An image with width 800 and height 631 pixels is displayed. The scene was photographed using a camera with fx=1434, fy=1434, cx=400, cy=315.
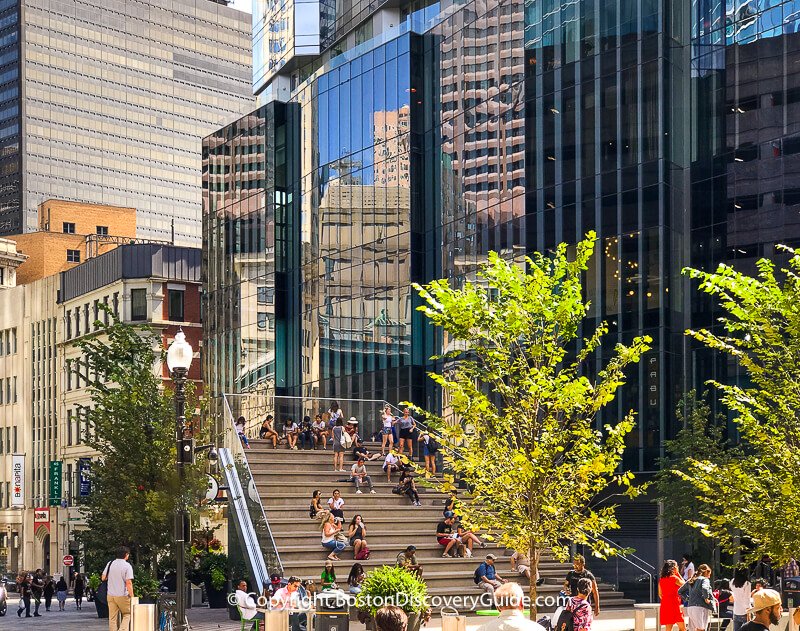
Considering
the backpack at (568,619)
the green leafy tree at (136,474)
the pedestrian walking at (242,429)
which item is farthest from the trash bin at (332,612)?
the green leafy tree at (136,474)

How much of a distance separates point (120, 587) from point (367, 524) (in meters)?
8.47

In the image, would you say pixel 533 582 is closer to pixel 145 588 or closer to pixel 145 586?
pixel 145 588

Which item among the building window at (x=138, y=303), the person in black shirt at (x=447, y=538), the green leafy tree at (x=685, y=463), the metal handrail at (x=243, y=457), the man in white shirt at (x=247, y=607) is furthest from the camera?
the building window at (x=138, y=303)

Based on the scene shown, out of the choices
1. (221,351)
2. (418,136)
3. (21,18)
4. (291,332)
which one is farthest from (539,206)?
(21,18)

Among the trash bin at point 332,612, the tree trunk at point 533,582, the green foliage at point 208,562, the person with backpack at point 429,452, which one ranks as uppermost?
the person with backpack at point 429,452

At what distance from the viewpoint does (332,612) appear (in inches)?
1030

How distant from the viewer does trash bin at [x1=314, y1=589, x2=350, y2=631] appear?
26.0 metres

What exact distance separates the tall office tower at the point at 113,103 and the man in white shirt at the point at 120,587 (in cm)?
14575

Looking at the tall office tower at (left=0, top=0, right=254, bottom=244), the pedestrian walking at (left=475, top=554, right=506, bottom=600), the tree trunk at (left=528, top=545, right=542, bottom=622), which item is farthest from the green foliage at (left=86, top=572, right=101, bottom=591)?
the tall office tower at (left=0, top=0, right=254, bottom=244)

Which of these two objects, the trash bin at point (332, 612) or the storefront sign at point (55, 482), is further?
the storefront sign at point (55, 482)

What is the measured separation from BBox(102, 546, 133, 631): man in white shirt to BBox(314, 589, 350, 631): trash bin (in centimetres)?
354

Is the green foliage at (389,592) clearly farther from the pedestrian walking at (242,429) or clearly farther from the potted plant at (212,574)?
the potted plant at (212,574)

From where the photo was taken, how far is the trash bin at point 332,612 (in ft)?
85.3

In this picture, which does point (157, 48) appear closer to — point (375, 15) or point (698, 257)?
point (375, 15)
